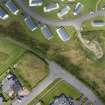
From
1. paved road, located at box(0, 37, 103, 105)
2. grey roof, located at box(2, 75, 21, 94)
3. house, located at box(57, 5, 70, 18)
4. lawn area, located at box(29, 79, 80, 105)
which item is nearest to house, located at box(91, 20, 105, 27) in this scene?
house, located at box(57, 5, 70, 18)

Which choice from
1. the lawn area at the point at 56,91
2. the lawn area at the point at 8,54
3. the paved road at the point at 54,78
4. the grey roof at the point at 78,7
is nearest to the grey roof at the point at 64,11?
the grey roof at the point at 78,7

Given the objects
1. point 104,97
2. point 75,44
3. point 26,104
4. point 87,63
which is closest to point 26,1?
point 75,44

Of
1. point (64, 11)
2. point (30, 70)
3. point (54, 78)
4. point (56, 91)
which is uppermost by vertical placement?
point (64, 11)

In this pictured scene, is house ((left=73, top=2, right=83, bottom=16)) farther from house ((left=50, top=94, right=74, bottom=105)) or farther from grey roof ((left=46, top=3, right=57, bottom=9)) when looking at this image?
house ((left=50, top=94, right=74, bottom=105))

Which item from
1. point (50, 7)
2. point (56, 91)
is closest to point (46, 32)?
point (50, 7)

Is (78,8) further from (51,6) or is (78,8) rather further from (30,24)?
(30,24)

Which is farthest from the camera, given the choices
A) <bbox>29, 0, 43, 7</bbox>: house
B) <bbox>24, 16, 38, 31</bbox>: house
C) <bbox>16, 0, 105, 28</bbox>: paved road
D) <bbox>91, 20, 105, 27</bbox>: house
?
<bbox>16, 0, 105, 28</bbox>: paved road

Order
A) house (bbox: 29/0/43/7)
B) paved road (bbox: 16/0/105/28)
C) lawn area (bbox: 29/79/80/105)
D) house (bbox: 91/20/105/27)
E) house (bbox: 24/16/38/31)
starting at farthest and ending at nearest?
lawn area (bbox: 29/79/80/105)
paved road (bbox: 16/0/105/28)
house (bbox: 91/20/105/27)
house (bbox: 24/16/38/31)
house (bbox: 29/0/43/7)
